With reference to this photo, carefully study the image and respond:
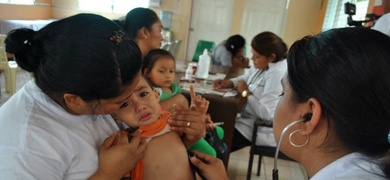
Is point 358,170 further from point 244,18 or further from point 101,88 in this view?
point 244,18

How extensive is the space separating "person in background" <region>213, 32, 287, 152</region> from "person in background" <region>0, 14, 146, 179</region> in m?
1.53

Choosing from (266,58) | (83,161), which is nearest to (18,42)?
(83,161)

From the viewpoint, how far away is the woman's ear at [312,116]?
0.70 meters

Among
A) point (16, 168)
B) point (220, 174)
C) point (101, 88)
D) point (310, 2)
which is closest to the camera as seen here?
point (16, 168)

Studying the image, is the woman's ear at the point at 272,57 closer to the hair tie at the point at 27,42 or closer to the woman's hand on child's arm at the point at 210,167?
the woman's hand on child's arm at the point at 210,167

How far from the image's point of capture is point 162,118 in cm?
123

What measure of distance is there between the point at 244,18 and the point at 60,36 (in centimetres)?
702

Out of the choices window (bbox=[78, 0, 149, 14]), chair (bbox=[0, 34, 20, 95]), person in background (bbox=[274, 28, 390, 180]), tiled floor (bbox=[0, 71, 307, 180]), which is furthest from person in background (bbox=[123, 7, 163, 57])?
window (bbox=[78, 0, 149, 14])

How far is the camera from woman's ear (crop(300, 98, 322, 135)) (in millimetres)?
702

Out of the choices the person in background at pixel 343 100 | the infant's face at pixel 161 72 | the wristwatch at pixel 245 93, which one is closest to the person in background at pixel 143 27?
the infant's face at pixel 161 72

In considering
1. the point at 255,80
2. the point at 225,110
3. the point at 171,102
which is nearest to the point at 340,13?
the point at 255,80

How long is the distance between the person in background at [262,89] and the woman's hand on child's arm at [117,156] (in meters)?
1.41

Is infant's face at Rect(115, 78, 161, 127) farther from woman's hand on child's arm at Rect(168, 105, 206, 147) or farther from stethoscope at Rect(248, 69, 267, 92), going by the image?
stethoscope at Rect(248, 69, 267, 92)

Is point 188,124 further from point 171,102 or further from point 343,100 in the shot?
point 343,100
